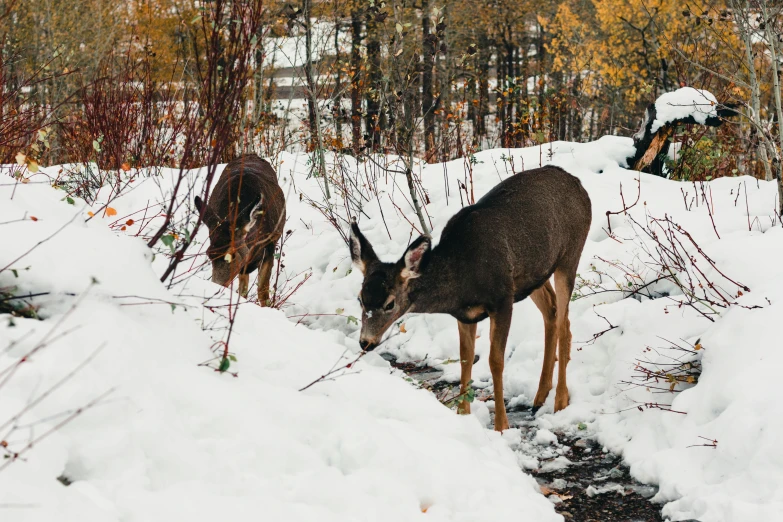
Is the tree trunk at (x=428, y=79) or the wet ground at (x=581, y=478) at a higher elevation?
the tree trunk at (x=428, y=79)

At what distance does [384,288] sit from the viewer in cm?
555

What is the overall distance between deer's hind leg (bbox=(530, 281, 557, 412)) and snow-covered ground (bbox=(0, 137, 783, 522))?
0.41ft

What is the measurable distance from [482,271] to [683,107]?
5.60 meters

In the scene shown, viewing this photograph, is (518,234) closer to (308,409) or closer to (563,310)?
(563,310)

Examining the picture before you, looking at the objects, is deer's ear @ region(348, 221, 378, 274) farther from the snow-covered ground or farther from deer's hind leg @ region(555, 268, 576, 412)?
deer's hind leg @ region(555, 268, 576, 412)

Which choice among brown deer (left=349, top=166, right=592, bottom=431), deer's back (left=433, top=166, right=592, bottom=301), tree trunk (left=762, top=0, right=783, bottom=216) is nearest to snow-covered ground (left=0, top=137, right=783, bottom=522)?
brown deer (left=349, top=166, right=592, bottom=431)

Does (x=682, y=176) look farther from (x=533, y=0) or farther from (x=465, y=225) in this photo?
(x=533, y=0)

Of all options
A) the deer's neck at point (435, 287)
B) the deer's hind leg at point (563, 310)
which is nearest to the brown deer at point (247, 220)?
the deer's neck at point (435, 287)

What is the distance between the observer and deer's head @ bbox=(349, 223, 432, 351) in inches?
217

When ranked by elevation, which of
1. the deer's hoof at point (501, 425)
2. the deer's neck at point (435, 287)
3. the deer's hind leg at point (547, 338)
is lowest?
the deer's hoof at point (501, 425)

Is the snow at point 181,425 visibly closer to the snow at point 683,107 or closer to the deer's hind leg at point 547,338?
the deer's hind leg at point 547,338

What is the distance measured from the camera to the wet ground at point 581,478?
4570 millimetres

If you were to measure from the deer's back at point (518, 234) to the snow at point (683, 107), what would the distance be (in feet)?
12.7

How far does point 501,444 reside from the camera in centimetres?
528
